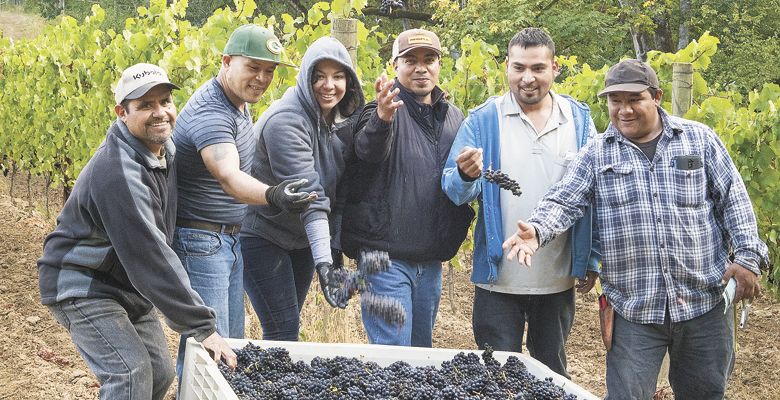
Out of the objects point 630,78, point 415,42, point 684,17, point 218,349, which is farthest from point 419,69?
point 684,17

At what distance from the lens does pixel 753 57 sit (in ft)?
53.6

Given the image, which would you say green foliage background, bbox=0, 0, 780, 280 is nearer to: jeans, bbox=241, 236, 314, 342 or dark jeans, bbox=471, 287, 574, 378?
dark jeans, bbox=471, 287, 574, 378

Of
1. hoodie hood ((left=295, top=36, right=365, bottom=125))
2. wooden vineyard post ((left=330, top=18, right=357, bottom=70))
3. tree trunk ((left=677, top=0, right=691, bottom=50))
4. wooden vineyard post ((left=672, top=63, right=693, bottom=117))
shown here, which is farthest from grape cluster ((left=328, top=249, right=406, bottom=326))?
tree trunk ((left=677, top=0, right=691, bottom=50))

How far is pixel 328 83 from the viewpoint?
12.1 feet

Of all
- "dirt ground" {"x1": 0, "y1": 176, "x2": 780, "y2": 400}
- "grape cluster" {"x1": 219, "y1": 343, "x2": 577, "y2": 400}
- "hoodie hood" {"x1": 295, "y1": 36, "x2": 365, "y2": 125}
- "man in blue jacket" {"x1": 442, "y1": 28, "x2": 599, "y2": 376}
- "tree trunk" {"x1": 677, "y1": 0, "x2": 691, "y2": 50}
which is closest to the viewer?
"grape cluster" {"x1": 219, "y1": 343, "x2": 577, "y2": 400}

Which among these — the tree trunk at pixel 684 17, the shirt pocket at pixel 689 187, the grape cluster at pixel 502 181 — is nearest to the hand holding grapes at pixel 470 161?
the grape cluster at pixel 502 181

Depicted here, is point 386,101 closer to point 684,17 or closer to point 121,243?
point 121,243

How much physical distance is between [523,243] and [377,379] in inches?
27.8

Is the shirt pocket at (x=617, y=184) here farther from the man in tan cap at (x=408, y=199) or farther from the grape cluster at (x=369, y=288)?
the grape cluster at (x=369, y=288)

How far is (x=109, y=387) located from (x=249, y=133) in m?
1.10

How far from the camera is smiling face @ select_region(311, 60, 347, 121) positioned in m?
3.70

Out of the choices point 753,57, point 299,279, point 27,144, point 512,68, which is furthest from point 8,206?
point 753,57

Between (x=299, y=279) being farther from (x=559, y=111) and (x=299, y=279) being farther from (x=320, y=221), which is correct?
(x=559, y=111)

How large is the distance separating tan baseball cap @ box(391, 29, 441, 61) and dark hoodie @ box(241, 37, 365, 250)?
0.23 metres
